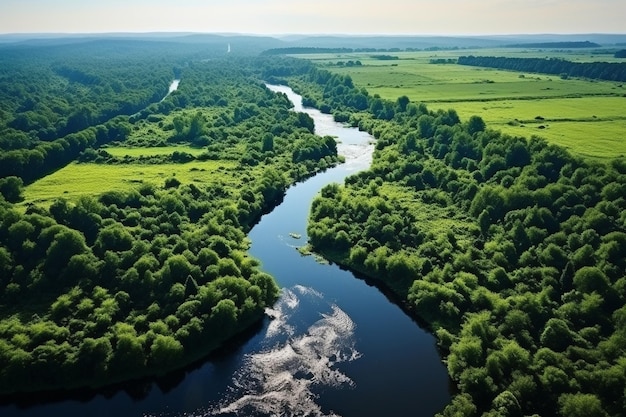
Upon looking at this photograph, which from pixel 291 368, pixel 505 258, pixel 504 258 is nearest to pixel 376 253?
pixel 504 258

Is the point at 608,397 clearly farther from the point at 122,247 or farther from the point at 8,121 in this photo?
the point at 8,121

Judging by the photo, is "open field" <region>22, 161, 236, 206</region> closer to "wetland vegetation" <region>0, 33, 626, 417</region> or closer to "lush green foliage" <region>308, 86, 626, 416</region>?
"wetland vegetation" <region>0, 33, 626, 417</region>

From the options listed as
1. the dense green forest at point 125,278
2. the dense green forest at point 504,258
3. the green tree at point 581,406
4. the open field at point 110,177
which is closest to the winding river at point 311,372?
the dense green forest at point 125,278

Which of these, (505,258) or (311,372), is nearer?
(311,372)

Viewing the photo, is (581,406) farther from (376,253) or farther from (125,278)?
(125,278)

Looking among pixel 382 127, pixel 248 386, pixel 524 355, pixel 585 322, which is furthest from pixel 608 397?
pixel 382 127

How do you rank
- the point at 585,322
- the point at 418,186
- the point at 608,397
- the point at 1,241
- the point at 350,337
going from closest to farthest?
1. the point at 608,397
2. the point at 585,322
3. the point at 350,337
4. the point at 1,241
5. the point at 418,186

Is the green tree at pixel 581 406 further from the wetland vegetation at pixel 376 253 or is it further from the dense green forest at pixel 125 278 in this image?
the dense green forest at pixel 125 278
